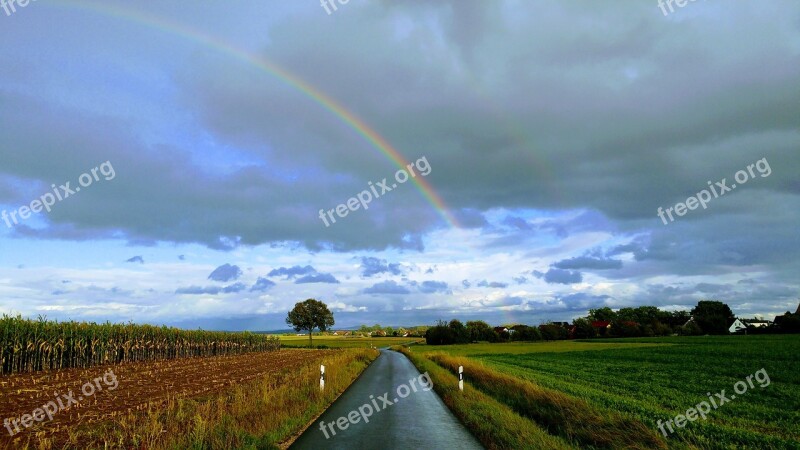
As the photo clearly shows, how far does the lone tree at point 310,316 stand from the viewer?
14462 centimetres

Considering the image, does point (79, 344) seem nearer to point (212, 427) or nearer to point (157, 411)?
point (157, 411)

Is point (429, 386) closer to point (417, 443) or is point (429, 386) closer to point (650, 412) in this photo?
point (650, 412)

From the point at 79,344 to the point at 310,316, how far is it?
111m

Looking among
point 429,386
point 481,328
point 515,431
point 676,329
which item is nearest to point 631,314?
point 676,329

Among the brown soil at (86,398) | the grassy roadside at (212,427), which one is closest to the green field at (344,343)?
the brown soil at (86,398)

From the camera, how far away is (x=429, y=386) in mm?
24766

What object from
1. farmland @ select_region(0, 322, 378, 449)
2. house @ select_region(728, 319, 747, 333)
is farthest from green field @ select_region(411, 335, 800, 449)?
house @ select_region(728, 319, 747, 333)

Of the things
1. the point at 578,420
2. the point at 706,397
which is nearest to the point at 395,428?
the point at 578,420

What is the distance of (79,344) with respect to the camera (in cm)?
3503

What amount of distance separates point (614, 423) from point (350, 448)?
580cm

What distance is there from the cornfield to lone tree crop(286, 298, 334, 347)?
87.8 meters

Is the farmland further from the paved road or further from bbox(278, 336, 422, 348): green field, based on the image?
bbox(278, 336, 422, 348): green field

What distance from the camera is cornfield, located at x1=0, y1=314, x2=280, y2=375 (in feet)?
98.6

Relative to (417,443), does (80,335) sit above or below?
above
